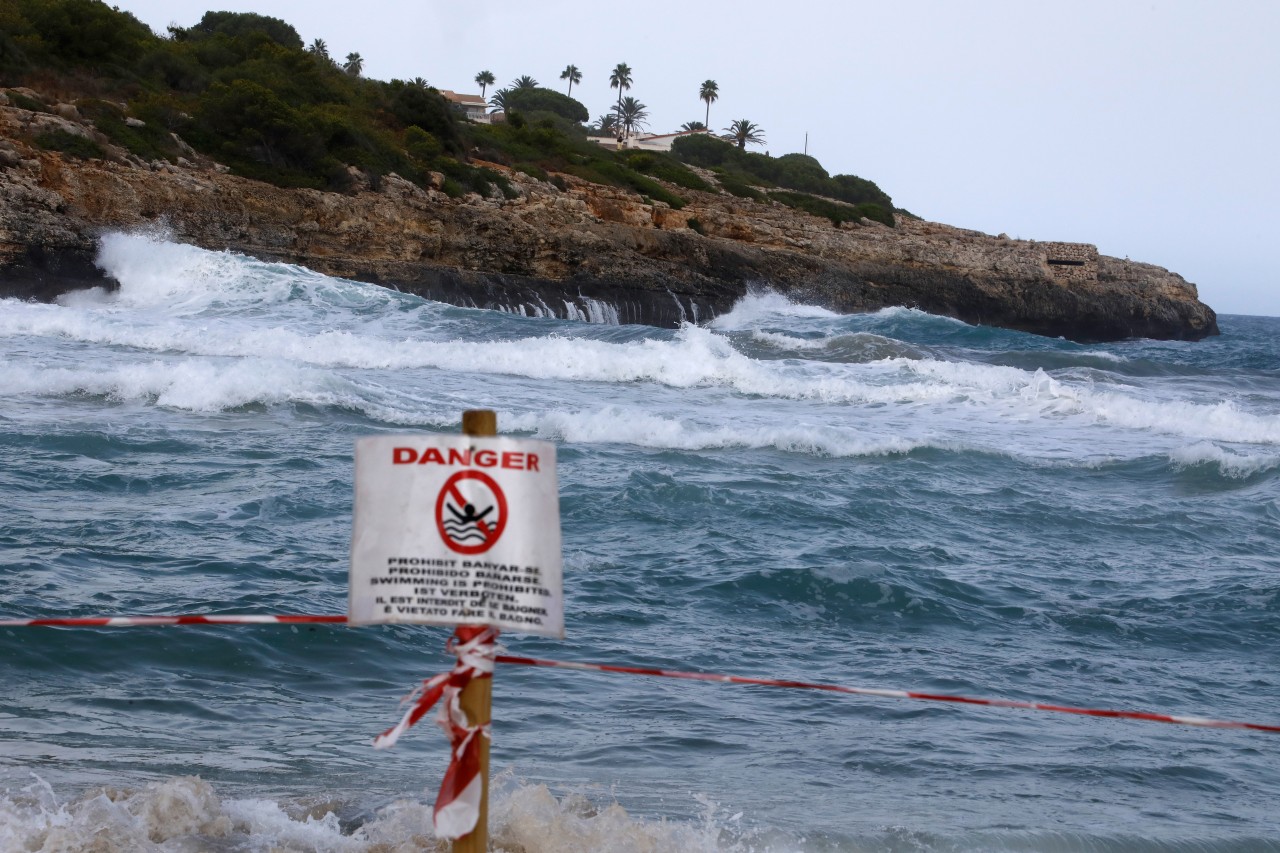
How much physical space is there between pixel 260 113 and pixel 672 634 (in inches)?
1110

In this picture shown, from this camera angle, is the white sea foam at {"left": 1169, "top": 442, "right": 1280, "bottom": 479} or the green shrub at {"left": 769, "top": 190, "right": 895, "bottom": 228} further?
the green shrub at {"left": 769, "top": 190, "right": 895, "bottom": 228}

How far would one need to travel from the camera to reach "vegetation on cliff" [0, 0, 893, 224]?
3022 centimetres

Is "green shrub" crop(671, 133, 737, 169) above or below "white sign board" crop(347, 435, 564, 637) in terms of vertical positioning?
above

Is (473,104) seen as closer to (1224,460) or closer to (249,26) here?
(249,26)

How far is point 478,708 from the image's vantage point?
2.58m

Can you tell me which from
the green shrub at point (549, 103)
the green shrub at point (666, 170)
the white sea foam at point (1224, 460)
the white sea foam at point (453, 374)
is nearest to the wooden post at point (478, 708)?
the white sea foam at point (453, 374)

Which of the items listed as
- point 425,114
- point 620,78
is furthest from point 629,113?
point 425,114

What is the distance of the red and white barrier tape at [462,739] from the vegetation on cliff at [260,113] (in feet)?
90.6

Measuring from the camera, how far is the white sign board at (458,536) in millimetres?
2490

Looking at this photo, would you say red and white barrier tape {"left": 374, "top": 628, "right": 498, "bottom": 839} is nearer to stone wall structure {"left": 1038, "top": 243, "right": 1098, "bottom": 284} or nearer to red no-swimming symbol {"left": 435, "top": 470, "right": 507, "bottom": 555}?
red no-swimming symbol {"left": 435, "top": 470, "right": 507, "bottom": 555}

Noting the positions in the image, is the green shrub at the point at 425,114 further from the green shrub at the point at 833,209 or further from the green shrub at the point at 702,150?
the green shrub at the point at 702,150

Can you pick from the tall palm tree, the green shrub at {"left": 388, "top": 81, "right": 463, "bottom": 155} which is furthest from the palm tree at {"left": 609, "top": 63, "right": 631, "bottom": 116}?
the green shrub at {"left": 388, "top": 81, "right": 463, "bottom": 155}

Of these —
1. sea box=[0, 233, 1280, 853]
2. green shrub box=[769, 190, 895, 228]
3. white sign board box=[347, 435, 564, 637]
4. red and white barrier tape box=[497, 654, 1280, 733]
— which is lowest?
sea box=[0, 233, 1280, 853]

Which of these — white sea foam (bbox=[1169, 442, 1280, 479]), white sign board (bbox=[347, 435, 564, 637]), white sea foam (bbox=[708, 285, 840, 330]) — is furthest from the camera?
white sea foam (bbox=[708, 285, 840, 330])
